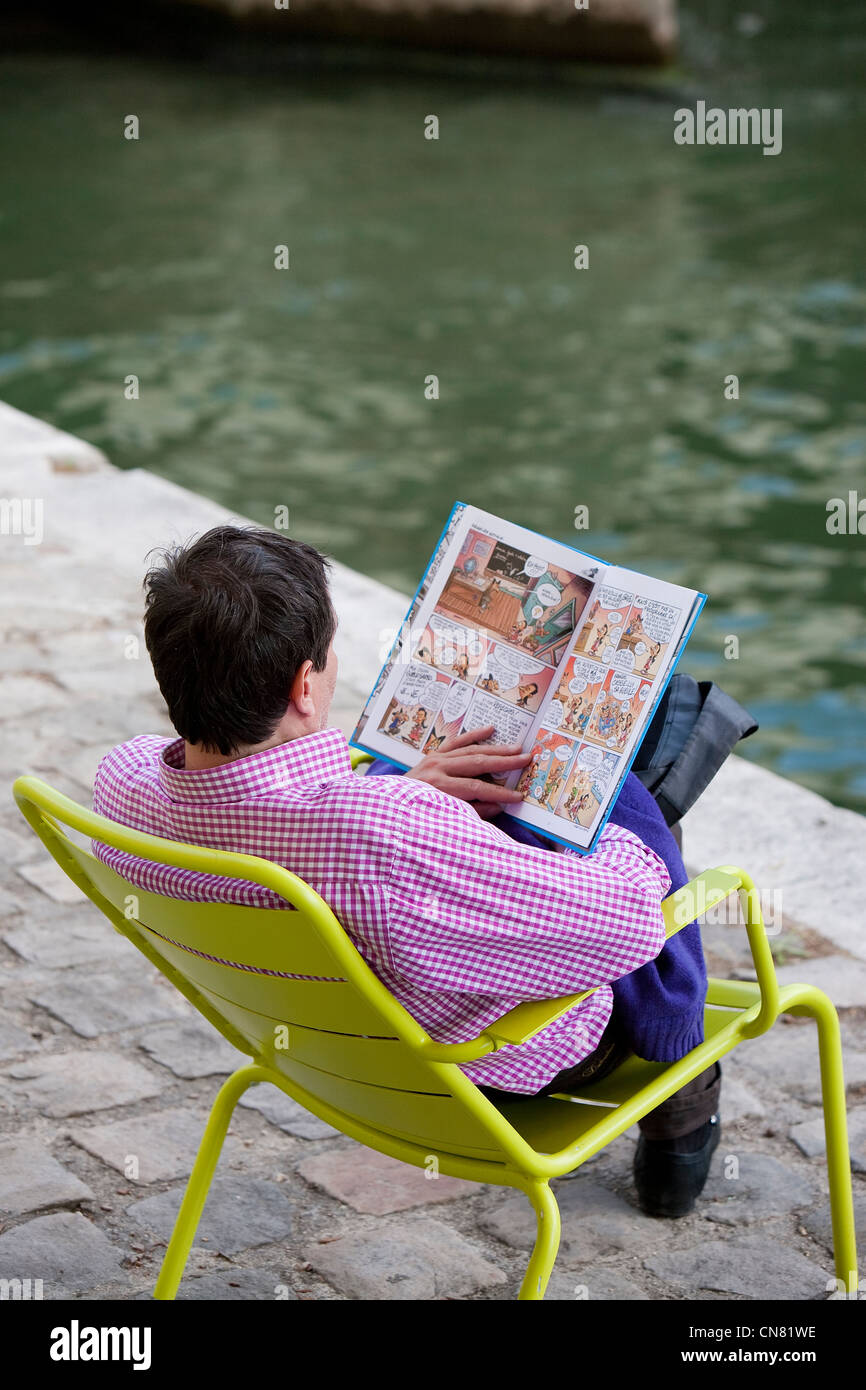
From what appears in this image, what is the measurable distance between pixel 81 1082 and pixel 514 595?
1517mm

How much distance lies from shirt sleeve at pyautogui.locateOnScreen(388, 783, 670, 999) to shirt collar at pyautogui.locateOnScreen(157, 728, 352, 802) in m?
0.13

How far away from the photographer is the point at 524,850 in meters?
2.19

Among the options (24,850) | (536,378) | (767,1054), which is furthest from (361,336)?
(767,1054)

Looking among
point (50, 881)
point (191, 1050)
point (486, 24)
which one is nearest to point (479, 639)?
point (191, 1050)

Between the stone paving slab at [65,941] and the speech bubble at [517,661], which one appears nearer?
the speech bubble at [517,661]

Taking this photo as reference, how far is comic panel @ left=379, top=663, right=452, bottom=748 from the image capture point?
104 inches

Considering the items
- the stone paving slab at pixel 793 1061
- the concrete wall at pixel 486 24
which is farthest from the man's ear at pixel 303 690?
the concrete wall at pixel 486 24

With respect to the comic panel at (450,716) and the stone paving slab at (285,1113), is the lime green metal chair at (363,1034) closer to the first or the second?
the comic panel at (450,716)

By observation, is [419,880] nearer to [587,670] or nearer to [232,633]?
[232,633]

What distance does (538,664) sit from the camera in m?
2.54

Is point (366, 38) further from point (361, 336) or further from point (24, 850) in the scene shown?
point (24, 850)

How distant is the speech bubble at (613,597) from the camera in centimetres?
244

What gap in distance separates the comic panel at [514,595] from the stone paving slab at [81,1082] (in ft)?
4.45
